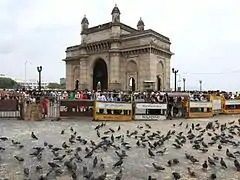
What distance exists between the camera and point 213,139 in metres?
11.4

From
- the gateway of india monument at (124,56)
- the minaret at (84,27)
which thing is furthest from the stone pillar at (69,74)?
the minaret at (84,27)

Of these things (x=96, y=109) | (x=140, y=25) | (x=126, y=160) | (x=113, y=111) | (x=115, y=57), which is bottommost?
(x=126, y=160)

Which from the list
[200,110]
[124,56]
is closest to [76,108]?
[200,110]

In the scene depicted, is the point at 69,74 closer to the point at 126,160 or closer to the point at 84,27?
the point at 84,27

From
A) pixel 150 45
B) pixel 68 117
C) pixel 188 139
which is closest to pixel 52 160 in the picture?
pixel 188 139

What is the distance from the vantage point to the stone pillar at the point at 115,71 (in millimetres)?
46812

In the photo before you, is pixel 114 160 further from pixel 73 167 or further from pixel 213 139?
pixel 213 139

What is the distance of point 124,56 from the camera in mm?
46969

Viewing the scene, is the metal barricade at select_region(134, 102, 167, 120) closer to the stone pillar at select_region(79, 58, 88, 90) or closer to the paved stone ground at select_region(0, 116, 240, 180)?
the paved stone ground at select_region(0, 116, 240, 180)

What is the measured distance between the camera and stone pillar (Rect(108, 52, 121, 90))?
154ft

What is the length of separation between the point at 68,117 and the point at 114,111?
8.55 ft

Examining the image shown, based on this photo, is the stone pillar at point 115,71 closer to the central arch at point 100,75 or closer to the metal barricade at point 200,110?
the central arch at point 100,75

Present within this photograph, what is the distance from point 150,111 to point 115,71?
2913cm

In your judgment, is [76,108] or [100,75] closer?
[76,108]
